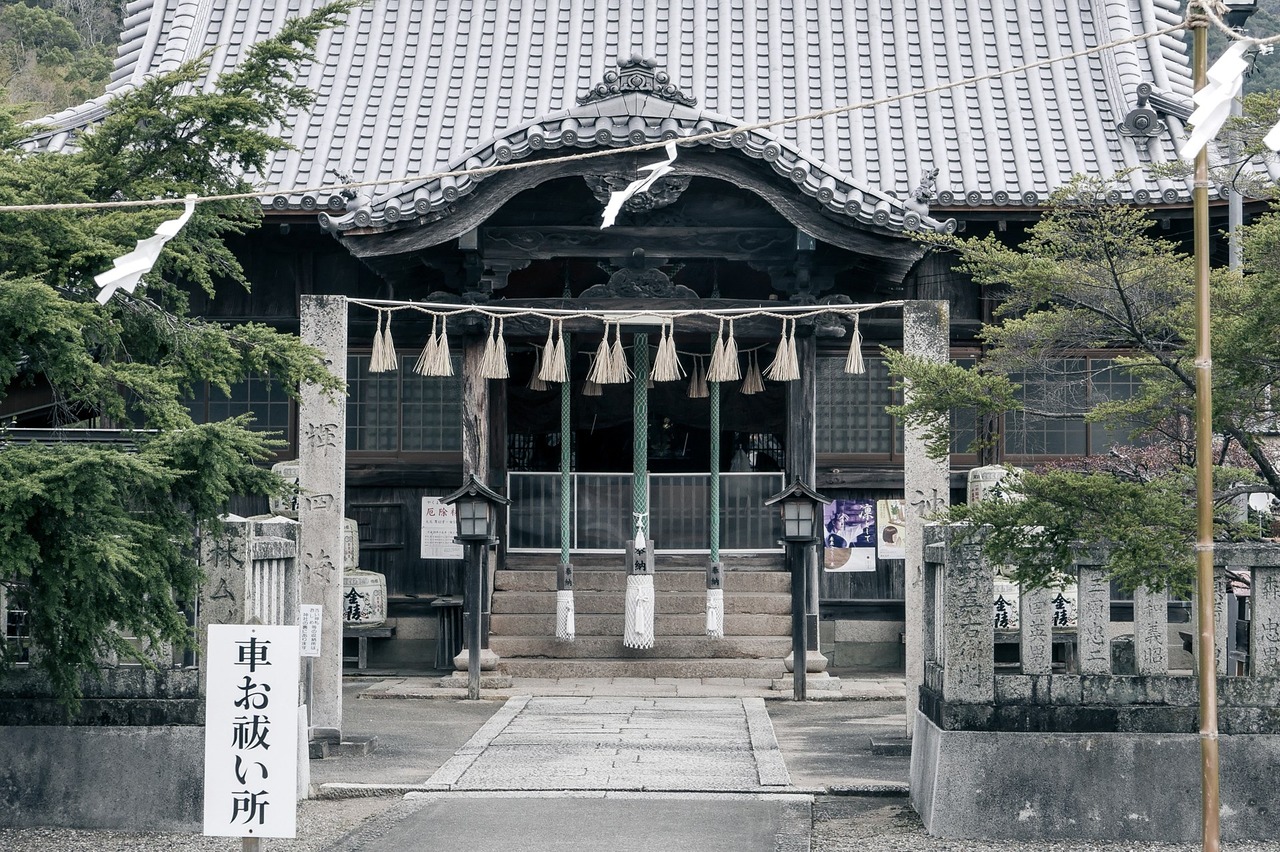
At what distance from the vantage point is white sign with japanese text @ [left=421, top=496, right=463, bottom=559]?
18.2 metres

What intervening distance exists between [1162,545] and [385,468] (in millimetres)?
11583

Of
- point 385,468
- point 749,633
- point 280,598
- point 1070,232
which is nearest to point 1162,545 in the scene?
point 1070,232

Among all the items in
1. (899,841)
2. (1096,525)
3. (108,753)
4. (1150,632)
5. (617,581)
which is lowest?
(899,841)

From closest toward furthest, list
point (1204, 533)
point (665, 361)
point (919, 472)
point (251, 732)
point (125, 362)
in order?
point (1204, 533) < point (251, 732) < point (125, 362) < point (919, 472) < point (665, 361)

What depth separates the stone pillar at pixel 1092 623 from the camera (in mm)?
9102

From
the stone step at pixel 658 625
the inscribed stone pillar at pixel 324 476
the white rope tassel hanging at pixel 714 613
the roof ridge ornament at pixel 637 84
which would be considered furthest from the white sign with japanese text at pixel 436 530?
the roof ridge ornament at pixel 637 84

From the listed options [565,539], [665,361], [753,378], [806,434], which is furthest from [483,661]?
[753,378]

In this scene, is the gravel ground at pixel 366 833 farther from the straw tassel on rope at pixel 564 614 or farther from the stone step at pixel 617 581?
the stone step at pixel 617 581

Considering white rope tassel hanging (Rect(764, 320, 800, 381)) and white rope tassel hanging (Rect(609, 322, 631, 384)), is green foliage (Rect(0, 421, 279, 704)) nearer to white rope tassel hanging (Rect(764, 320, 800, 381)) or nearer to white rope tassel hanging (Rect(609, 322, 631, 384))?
white rope tassel hanging (Rect(609, 322, 631, 384))

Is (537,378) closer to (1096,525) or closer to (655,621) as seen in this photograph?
(655,621)

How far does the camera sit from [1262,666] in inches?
356

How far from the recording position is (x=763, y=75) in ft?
65.8

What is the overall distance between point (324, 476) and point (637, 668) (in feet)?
17.2

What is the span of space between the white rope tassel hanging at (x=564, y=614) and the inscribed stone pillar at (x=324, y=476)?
4.19m
